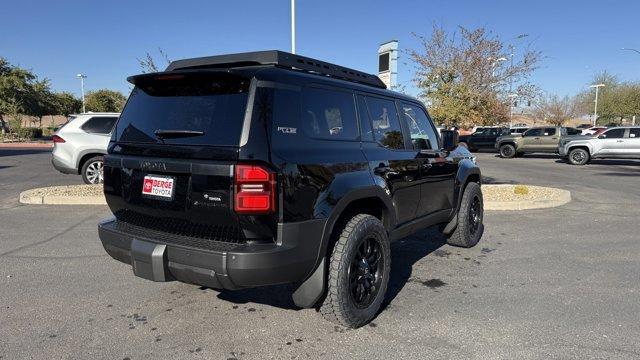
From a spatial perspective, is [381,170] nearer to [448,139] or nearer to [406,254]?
[448,139]

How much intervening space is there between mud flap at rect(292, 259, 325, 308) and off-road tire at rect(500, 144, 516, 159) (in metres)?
23.3

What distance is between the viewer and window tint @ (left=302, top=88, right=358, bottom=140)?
3.15 metres

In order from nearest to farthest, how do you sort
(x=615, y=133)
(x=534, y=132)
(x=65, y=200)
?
(x=65, y=200) → (x=615, y=133) → (x=534, y=132)

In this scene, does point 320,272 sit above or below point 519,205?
above

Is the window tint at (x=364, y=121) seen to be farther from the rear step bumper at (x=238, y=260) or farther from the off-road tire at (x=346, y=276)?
the rear step bumper at (x=238, y=260)

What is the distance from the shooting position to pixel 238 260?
2.71 m

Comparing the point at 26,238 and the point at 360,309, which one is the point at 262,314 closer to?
the point at 360,309

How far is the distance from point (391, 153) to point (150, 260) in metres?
2.11

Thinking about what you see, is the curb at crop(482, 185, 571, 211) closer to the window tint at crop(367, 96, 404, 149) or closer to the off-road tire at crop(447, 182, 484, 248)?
the off-road tire at crop(447, 182, 484, 248)

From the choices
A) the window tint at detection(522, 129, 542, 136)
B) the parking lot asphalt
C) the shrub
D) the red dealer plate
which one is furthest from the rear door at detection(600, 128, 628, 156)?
the shrub

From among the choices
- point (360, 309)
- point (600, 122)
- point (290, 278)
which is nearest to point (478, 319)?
point (360, 309)

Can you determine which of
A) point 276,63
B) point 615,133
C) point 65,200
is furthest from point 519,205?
point 615,133

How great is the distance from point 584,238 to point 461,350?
163 inches

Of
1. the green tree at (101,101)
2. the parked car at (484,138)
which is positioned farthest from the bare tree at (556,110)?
the green tree at (101,101)
